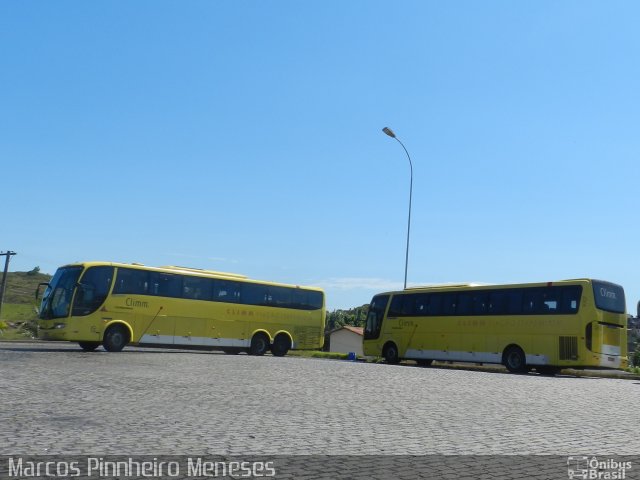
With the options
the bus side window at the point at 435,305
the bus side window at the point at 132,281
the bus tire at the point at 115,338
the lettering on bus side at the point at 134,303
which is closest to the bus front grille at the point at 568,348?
the bus side window at the point at 435,305

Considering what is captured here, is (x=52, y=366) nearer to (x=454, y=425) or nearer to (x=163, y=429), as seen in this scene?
(x=163, y=429)

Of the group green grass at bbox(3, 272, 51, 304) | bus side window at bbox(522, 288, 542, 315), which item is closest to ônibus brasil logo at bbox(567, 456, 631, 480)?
bus side window at bbox(522, 288, 542, 315)

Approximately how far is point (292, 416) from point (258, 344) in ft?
70.8

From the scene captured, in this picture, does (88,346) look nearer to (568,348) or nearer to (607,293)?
(568,348)

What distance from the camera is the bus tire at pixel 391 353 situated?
30.7 m

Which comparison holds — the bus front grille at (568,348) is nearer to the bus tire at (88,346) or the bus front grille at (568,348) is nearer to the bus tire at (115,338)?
the bus tire at (115,338)

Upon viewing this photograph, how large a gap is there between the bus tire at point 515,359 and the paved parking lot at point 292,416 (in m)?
8.99

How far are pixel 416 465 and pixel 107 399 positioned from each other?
228 inches

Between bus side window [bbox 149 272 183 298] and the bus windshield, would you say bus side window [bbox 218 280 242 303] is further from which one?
the bus windshield

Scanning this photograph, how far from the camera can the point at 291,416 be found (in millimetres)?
9148

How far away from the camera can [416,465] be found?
6207 millimetres

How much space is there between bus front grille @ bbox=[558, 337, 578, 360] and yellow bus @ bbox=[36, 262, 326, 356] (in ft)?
40.1

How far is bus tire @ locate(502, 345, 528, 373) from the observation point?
81.3 feet

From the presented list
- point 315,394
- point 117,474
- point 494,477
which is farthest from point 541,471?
point 315,394
